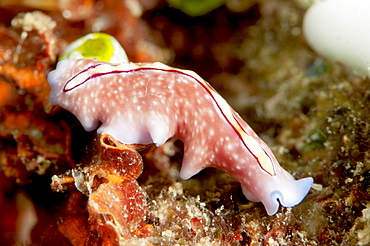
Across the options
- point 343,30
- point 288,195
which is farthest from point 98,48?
point 343,30

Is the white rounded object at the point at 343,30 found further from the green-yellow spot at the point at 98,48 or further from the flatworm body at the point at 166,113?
the green-yellow spot at the point at 98,48

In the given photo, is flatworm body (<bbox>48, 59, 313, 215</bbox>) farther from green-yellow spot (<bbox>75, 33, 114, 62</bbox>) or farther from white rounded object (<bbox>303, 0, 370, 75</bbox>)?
white rounded object (<bbox>303, 0, 370, 75</bbox>)

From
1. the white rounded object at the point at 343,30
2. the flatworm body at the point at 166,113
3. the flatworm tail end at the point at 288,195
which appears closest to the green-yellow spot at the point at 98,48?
the flatworm body at the point at 166,113

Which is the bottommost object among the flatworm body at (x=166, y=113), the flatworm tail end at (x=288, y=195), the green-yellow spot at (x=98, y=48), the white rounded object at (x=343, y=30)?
the flatworm tail end at (x=288, y=195)

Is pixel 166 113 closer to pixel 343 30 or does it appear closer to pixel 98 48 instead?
pixel 98 48

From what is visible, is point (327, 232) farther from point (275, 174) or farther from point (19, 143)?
point (19, 143)

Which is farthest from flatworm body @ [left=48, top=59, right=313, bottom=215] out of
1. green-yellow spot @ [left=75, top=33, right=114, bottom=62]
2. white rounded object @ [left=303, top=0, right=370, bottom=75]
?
white rounded object @ [left=303, top=0, right=370, bottom=75]
